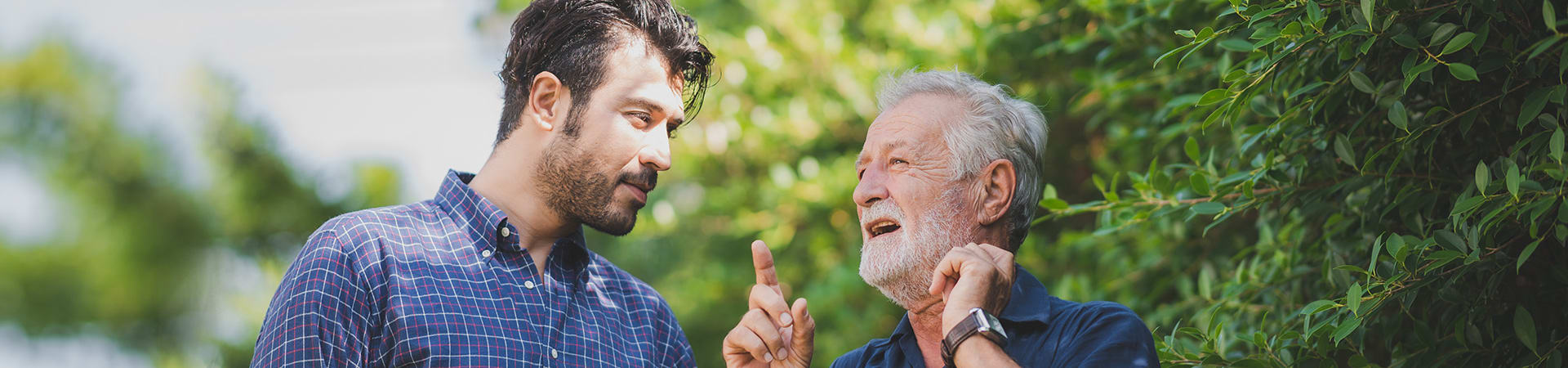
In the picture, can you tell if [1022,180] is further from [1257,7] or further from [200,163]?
[200,163]

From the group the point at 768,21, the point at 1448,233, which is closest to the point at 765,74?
the point at 768,21

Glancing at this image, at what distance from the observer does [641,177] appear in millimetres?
2621

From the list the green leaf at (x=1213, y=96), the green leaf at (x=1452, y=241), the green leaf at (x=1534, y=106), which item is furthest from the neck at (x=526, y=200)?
the green leaf at (x=1534, y=106)

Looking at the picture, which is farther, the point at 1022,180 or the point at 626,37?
the point at 626,37

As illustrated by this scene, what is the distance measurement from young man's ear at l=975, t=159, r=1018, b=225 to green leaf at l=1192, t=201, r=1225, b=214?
447 millimetres

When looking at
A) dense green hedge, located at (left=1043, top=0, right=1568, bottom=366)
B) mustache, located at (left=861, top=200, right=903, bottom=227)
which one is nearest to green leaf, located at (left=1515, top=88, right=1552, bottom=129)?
dense green hedge, located at (left=1043, top=0, right=1568, bottom=366)

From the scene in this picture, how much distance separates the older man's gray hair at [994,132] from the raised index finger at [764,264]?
0.41 metres

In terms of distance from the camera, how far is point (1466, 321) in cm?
221

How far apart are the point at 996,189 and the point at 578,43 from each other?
1.01 m

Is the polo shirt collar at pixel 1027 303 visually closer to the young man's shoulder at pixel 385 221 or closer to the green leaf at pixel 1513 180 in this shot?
the green leaf at pixel 1513 180

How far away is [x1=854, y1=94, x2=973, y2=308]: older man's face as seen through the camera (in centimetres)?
228

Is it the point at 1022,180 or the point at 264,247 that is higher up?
the point at 264,247

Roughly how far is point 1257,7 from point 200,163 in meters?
15.3

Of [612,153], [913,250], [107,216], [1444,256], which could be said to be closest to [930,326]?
[913,250]
